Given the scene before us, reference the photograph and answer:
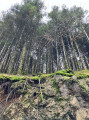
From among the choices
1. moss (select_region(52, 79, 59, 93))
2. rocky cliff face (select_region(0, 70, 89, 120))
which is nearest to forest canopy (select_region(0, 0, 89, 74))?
moss (select_region(52, 79, 59, 93))

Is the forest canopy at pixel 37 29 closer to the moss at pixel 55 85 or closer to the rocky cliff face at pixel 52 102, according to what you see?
the moss at pixel 55 85

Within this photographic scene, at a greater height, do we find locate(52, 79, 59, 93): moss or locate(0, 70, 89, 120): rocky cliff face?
locate(52, 79, 59, 93): moss

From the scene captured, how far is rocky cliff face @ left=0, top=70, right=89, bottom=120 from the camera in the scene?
248cm

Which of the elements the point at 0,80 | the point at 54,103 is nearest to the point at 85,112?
the point at 54,103

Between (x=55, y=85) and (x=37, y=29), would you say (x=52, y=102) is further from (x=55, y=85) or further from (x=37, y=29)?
(x=37, y=29)

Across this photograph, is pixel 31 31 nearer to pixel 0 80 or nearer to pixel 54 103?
pixel 0 80

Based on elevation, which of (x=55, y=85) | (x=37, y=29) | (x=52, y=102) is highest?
(x=37, y=29)

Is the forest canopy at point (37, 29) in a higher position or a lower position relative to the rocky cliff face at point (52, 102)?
higher

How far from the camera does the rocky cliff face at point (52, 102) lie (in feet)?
8.14

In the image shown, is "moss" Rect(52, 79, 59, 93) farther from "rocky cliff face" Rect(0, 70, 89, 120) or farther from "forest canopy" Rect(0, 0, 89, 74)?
"forest canopy" Rect(0, 0, 89, 74)

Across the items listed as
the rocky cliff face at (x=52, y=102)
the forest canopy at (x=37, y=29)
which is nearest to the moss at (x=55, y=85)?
the rocky cliff face at (x=52, y=102)

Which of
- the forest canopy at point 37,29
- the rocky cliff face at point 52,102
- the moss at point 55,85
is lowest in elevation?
the rocky cliff face at point 52,102

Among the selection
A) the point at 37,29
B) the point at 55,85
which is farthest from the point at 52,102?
the point at 37,29

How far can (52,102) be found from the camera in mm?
2717
